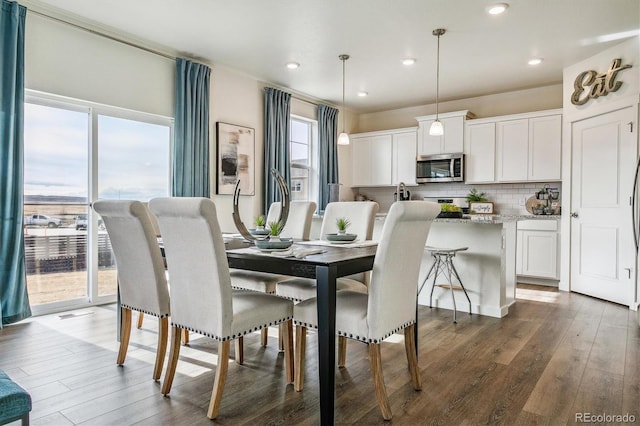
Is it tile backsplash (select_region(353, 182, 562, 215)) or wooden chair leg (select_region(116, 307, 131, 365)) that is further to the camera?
tile backsplash (select_region(353, 182, 562, 215))

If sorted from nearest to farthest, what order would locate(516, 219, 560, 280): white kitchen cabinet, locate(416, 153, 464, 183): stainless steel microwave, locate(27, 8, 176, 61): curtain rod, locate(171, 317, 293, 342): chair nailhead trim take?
locate(171, 317, 293, 342): chair nailhead trim < locate(27, 8, 176, 61): curtain rod < locate(516, 219, 560, 280): white kitchen cabinet < locate(416, 153, 464, 183): stainless steel microwave

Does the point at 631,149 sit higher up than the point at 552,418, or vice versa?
the point at 631,149

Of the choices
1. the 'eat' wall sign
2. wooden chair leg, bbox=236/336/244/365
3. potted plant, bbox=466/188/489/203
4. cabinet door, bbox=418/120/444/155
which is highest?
the 'eat' wall sign

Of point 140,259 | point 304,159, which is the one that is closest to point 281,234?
point 140,259

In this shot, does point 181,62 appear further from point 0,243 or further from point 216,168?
point 0,243

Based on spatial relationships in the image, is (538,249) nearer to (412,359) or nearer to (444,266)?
(444,266)

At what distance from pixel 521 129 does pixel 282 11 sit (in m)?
3.81

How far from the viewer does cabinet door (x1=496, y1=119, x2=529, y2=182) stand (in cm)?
579

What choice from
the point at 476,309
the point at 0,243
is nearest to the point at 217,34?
the point at 0,243

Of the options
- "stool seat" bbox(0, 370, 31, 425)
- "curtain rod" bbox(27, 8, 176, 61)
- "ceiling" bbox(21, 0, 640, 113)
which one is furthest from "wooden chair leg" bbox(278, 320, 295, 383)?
"curtain rod" bbox(27, 8, 176, 61)

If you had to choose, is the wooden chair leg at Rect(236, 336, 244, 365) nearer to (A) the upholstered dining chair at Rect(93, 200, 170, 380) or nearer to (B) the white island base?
(A) the upholstered dining chair at Rect(93, 200, 170, 380)

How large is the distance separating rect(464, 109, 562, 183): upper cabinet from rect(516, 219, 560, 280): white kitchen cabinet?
0.65 m

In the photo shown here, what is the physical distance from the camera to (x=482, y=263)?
395 cm

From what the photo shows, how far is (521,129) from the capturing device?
580cm
